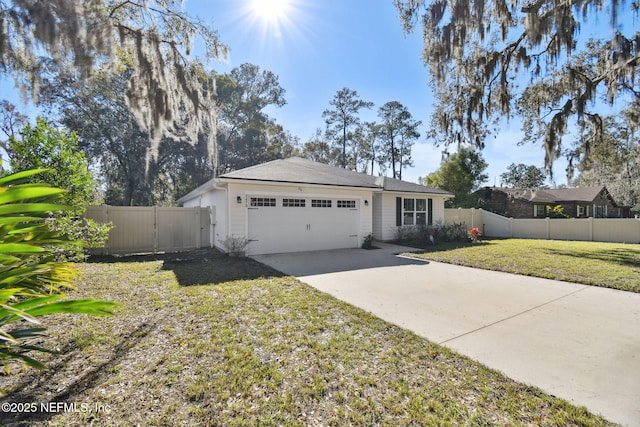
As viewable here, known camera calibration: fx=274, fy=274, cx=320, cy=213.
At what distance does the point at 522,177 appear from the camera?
4959cm

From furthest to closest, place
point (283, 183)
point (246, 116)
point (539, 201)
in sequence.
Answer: point (246, 116) < point (539, 201) < point (283, 183)

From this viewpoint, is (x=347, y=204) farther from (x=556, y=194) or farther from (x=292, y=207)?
(x=556, y=194)

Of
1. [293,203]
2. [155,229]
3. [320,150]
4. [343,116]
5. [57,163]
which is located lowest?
[155,229]

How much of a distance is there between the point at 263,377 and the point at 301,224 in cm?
762

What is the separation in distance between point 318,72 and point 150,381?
43.9 feet

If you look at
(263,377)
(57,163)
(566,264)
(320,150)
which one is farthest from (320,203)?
(320,150)

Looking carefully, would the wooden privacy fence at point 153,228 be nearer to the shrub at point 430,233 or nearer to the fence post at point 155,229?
the fence post at point 155,229

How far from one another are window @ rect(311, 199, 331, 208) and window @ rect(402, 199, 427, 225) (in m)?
4.67

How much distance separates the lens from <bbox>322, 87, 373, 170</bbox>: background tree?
98.4 ft

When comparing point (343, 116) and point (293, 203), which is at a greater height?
point (343, 116)

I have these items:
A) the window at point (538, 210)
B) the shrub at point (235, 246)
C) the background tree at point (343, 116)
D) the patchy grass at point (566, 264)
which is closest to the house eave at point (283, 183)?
the shrub at point (235, 246)

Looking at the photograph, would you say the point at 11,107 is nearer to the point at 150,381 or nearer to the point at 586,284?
the point at 150,381

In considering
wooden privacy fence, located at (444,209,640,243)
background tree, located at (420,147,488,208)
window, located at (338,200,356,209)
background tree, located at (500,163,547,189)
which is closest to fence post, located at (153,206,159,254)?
window, located at (338,200,356,209)

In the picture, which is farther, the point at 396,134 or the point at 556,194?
the point at 396,134
